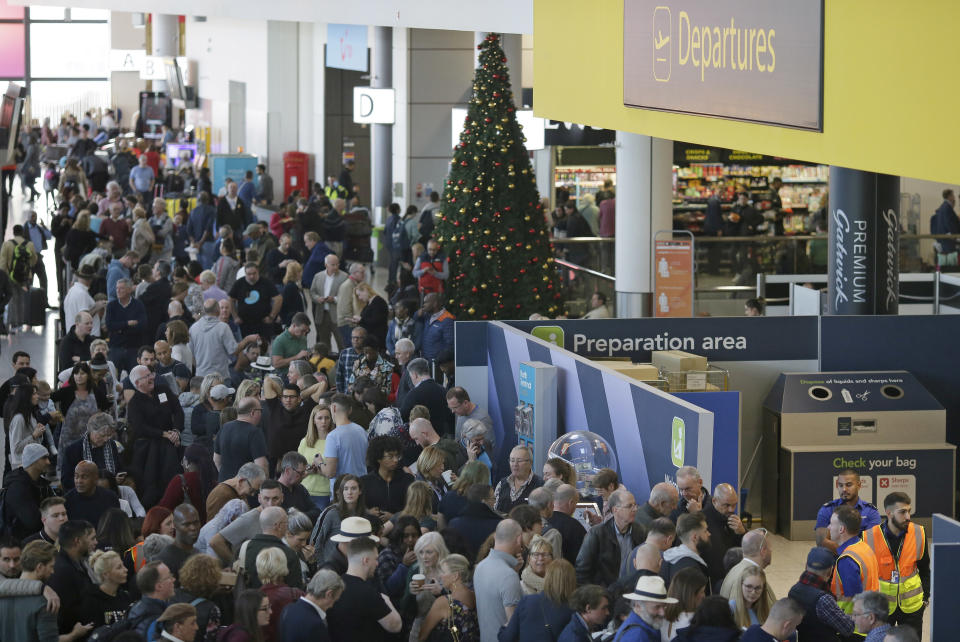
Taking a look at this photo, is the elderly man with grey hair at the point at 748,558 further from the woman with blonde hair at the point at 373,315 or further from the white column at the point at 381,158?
the white column at the point at 381,158

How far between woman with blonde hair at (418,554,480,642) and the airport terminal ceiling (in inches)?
357

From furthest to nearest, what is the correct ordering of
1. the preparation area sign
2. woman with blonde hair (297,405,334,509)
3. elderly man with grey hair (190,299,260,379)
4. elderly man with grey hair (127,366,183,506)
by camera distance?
the preparation area sign, elderly man with grey hair (190,299,260,379), elderly man with grey hair (127,366,183,506), woman with blonde hair (297,405,334,509)

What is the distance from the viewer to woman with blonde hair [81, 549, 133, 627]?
667 cm

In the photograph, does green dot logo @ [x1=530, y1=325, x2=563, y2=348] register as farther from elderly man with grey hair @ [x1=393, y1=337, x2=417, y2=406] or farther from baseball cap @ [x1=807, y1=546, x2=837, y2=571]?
baseball cap @ [x1=807, y1=546, x2=837, y2=571]

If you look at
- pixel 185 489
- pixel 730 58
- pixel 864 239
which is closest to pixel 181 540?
pixel 185 489

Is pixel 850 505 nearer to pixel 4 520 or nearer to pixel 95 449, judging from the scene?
pixel 95 449

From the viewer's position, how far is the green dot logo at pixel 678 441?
838 cm

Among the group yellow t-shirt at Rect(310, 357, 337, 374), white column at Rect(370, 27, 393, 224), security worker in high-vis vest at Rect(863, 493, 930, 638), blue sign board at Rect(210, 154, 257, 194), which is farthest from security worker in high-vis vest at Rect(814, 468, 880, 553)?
blue sign board at Rect(210, 154, 257, 194)

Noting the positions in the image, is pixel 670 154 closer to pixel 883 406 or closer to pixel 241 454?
pixel 883 406

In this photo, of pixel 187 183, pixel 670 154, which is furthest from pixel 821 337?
pixel 187 183

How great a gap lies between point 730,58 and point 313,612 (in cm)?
480

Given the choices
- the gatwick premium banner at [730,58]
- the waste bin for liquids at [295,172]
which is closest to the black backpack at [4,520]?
the gatwick premium banner at [730,58]

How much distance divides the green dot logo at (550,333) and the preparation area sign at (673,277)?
3.56 m

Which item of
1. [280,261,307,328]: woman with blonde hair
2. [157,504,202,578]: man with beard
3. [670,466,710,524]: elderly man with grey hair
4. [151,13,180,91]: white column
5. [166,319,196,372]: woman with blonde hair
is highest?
[151,13,180,91]: white column
